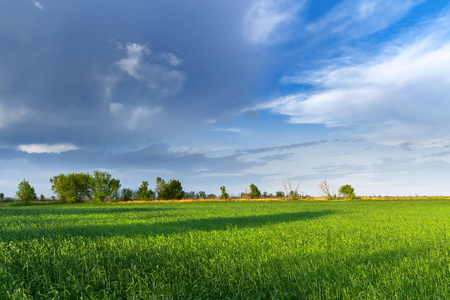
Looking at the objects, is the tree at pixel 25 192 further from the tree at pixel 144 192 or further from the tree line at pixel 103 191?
the tree at pixel 144 192

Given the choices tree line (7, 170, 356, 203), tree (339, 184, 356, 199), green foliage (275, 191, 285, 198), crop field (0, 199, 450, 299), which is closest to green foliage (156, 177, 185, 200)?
tree line (7, 170, 356, 203)

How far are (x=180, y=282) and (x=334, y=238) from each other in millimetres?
6843

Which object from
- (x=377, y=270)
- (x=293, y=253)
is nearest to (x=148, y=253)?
(x=293, y=253)

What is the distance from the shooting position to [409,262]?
6.09 m

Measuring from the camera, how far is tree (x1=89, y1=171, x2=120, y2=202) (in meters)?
77.4

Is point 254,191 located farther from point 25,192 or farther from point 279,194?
point 25,192

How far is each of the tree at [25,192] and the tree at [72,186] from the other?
5.96 meters

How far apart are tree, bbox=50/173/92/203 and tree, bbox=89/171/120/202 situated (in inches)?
171

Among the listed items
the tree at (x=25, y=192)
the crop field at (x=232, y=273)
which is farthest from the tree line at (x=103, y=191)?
the crop field at (x=232, y=273)

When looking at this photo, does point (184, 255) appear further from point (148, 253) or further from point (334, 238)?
point (334, 238)

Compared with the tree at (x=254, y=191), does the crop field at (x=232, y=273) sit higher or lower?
lower

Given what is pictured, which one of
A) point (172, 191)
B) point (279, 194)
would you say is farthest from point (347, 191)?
point (172, 191)

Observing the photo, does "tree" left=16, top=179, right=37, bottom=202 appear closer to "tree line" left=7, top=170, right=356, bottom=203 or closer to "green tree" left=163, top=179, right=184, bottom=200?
"tree line" left=7, top=170, right=356, bottom=203

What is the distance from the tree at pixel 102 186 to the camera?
77.4 meters
